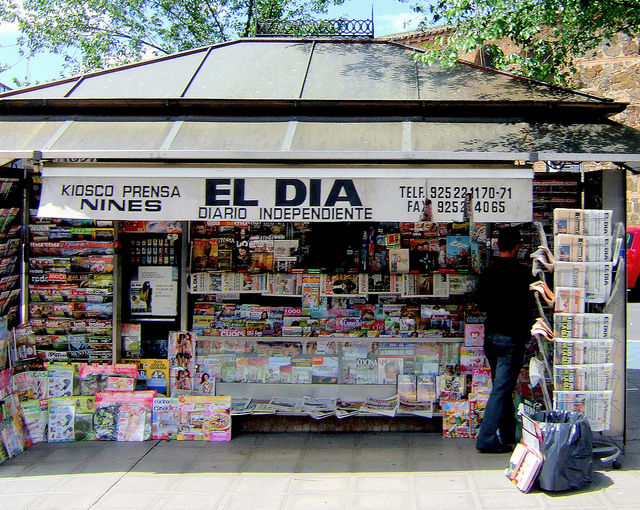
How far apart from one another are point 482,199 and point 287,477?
2.79 meters

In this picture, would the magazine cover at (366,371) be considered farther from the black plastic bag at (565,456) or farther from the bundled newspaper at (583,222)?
the bundled newspaper at (583,222)

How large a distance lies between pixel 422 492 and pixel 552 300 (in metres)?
1.87

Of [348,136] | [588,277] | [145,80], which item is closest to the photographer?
[588,277]

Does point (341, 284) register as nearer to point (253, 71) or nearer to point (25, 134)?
point (253, 71)

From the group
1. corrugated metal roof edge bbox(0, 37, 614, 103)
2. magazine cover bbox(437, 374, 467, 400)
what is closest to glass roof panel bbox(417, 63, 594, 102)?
corrugated metal roof edge bbox(0, 37, 614, 103)

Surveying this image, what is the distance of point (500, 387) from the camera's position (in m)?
5.27

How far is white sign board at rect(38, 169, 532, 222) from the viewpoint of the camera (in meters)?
Result: 5.19

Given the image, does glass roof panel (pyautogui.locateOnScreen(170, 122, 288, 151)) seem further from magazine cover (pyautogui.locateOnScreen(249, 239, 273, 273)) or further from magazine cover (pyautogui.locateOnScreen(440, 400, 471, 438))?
magazine cover (pyautogui.locateOnScreen(440, 400, 471, 438))

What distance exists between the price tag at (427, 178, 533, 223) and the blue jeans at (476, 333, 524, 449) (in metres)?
1.05

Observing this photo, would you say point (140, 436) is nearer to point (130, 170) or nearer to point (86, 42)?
point (130, 170)

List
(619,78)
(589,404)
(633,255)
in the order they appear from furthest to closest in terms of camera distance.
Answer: (619,78), (633,255), (589,404)

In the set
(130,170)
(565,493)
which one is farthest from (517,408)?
(130,170)

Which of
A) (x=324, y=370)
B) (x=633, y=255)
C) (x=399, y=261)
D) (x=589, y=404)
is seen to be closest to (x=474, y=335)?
(x=399, y=261)

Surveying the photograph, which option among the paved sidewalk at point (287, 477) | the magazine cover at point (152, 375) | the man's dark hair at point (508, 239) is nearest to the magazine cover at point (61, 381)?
the paved sidewalk at point (287, 477)
